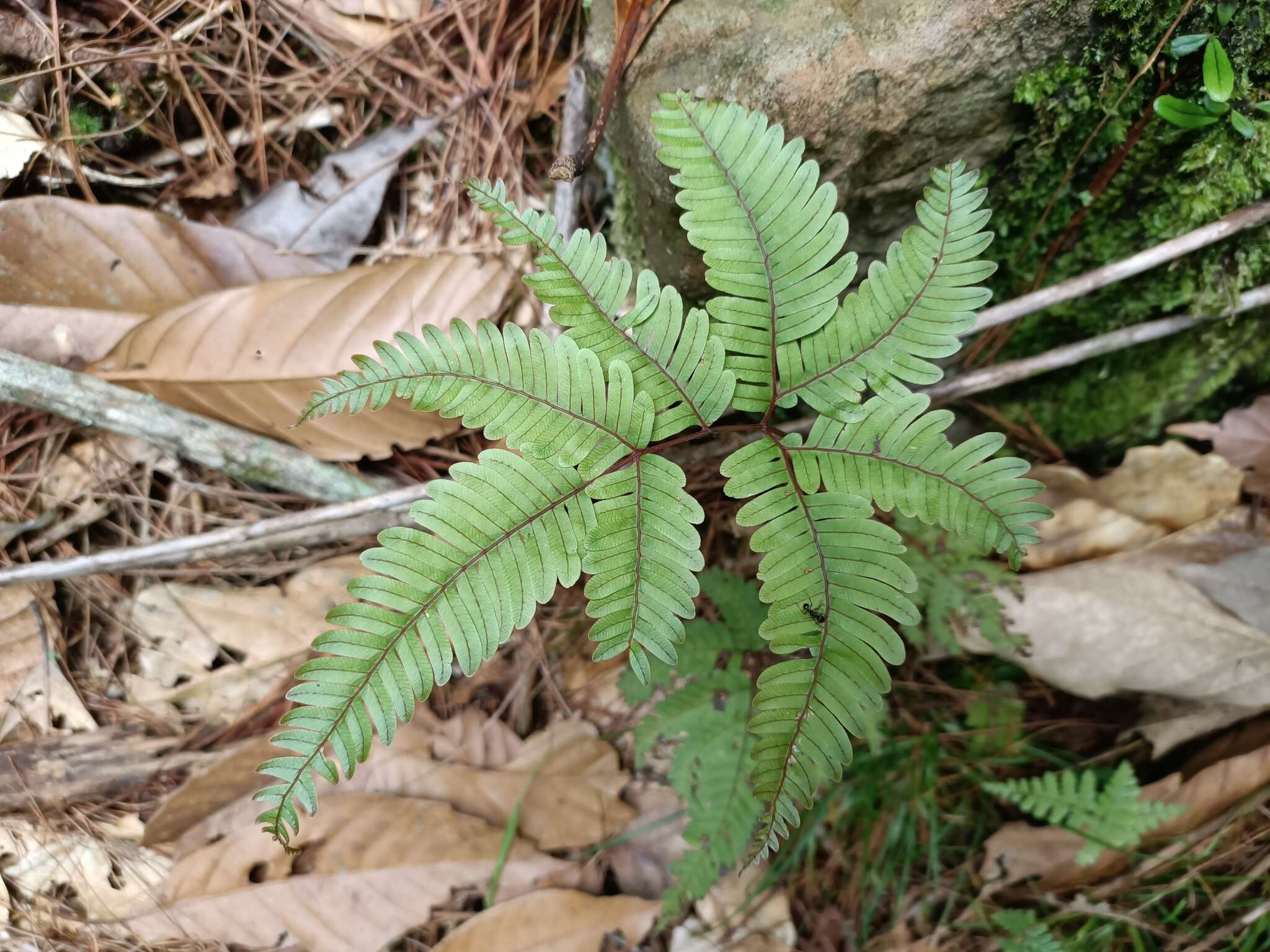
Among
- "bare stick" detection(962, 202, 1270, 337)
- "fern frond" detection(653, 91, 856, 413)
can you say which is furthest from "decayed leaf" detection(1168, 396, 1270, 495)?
"fern frond" detection(653, 91, 856, 413)

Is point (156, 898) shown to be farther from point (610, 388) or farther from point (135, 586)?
point (610, 388)

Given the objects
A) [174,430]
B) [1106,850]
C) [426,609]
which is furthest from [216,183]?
[1106,850]

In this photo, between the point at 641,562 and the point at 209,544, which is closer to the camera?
A: the point at 641,562

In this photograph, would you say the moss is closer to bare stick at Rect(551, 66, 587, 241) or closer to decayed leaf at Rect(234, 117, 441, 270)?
bare stick at Rect(551, 66, 587, 241)

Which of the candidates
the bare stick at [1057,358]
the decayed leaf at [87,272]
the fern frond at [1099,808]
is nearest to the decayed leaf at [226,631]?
the decayed leaf at [87,272]

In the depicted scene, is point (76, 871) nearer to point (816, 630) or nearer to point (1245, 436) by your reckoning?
point (816, 630)

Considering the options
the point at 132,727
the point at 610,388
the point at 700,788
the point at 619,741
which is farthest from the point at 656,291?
the point at 132,727
